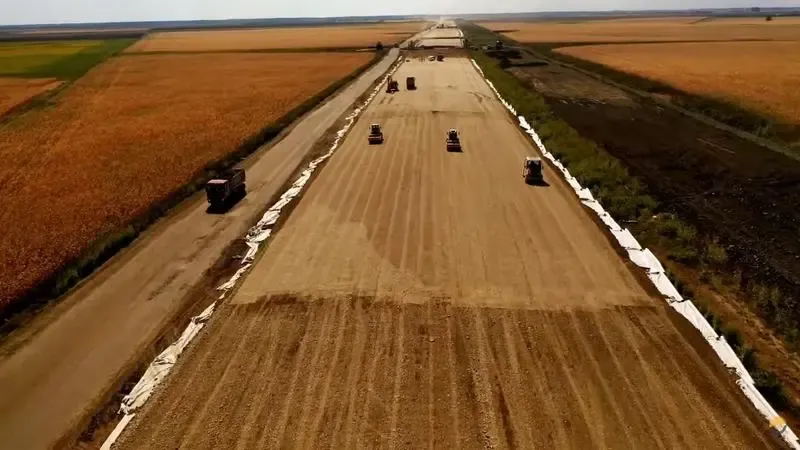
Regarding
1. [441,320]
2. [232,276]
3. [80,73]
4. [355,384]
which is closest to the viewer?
[355,384]

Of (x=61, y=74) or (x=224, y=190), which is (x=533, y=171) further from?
(x=61, y=74)

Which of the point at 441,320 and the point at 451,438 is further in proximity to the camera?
the point at 441,320

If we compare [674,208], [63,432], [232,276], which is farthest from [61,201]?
[674,208]

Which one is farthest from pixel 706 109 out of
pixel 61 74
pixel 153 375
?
pixel 61 74

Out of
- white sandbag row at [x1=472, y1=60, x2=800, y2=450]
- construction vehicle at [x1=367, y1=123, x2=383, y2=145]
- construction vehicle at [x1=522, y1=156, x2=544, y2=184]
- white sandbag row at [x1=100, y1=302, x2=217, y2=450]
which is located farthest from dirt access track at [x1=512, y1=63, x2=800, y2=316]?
white sandbag row at [x1=100, y1=302, x2=217, y2=450]

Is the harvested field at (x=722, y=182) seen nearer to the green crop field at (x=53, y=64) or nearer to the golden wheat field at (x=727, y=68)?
the golden wheat field at (x=727, y=68)

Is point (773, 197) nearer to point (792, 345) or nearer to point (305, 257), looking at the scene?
point (792, 345)

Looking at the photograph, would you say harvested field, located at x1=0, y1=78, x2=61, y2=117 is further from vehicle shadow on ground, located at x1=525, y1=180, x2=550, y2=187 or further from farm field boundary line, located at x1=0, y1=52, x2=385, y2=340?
vehicle shadow on ground, located at x1=525, y1=180, x2=550, y2=187
